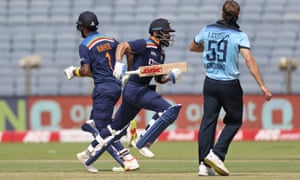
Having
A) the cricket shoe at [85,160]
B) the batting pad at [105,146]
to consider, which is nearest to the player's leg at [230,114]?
the batting pad at [105,146]

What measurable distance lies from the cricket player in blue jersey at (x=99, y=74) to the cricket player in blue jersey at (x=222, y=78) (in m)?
1.61

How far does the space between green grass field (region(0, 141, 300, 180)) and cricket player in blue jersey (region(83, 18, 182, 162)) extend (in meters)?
0.52

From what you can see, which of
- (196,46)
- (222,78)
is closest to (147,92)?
(196,46)

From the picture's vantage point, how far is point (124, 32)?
27.8 metres

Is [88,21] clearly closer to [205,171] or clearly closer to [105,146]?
[105,146]

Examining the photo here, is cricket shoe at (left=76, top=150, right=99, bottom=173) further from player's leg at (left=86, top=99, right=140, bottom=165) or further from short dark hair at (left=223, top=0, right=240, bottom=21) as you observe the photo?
short dark hair at (left=223, top=0, right=240, bottom=21)

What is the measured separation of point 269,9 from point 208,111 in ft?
55.1

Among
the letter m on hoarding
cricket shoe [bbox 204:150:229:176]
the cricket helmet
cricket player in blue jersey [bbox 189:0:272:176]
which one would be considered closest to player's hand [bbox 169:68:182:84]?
the cricket helmet

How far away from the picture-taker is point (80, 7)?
28.7 metres

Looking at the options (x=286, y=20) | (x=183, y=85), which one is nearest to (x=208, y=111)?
(x=183, y=85)

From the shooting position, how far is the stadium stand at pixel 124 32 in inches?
1039

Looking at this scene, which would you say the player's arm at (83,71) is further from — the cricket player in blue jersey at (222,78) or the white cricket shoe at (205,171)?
the white cricket shoe at (205,171)

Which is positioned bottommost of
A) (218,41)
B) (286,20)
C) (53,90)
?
(53,90)

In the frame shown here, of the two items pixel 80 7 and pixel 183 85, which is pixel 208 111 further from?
pixel 80 7
